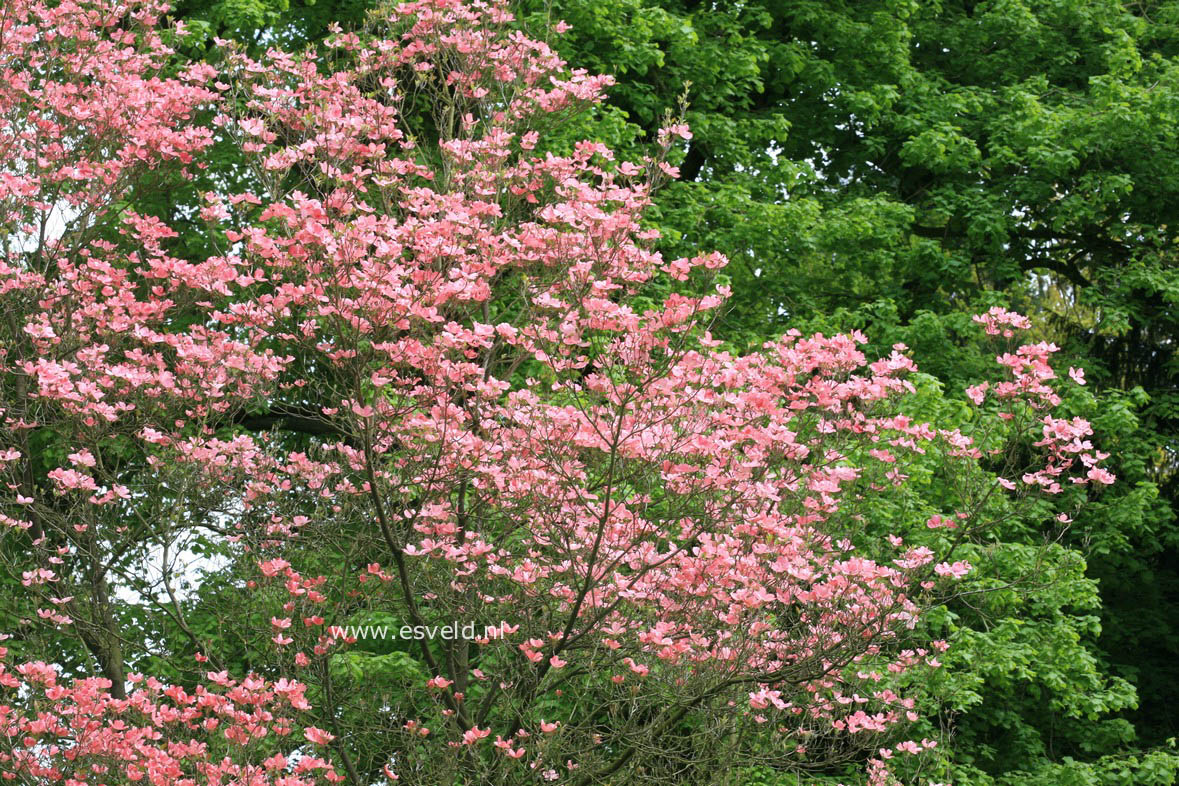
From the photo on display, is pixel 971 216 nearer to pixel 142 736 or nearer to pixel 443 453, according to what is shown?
pixel 443 453

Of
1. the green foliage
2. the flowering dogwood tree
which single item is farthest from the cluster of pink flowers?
the green foliage

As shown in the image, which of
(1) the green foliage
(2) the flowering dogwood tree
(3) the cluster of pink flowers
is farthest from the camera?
(1) the green foliage

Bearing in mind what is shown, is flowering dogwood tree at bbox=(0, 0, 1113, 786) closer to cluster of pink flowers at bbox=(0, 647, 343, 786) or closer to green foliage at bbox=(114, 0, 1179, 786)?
cluster of pink flowers at bbox=(0, 647, 343, 786)

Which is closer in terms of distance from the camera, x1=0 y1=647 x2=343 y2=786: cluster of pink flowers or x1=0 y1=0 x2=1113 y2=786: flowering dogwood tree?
x1=0 y1=647 x2=343 y2=786: cluster of pink flowers

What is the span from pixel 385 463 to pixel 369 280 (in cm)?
235

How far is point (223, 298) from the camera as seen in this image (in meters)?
7.73

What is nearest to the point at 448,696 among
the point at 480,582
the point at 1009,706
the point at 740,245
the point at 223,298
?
the point at 480,582

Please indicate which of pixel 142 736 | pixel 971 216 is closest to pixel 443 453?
pixel 142 736

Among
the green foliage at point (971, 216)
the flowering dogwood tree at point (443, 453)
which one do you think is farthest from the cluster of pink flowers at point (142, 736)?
the green foliage at point (971, 216)

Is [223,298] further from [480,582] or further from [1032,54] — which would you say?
[1032,54]

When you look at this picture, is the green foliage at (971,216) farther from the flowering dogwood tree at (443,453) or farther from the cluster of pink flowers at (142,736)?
the cluster of pink flowers at (142,736)

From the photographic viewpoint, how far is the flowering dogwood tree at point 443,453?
655cm

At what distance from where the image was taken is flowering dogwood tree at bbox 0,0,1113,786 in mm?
6551

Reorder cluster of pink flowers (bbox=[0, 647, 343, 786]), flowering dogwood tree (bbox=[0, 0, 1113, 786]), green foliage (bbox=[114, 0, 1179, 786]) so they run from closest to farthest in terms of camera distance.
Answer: cluster of pink flowers (bbox=[0, 647, 343, 786]) → flowering dogwood tree (bbox=[0, 0, 1113, 786]) → green foliage (bbox=[114, 0, 1179, 786])
